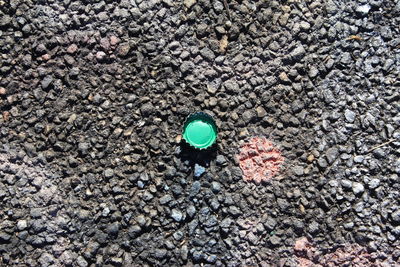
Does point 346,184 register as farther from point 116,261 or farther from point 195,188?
point 116,261

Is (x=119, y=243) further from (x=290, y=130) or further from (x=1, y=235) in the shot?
(x=290, y=130)

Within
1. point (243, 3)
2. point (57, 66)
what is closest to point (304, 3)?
point (243, 3)

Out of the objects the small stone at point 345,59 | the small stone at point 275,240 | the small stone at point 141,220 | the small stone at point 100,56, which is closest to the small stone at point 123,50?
the small stone at point 100,56

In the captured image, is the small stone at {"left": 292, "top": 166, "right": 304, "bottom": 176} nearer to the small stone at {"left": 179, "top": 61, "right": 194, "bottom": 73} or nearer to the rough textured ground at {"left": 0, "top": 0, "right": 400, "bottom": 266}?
the rough textured ground at {"left": 0, "top": 0, "right": 400, "bottom": 266}

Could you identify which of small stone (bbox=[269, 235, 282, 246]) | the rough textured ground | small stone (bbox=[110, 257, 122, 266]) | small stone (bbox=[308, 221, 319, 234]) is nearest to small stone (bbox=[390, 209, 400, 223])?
the rough textured ground

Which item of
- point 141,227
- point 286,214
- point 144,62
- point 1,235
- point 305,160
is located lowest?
point 1,235

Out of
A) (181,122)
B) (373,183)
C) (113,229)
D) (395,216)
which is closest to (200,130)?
(181,122)

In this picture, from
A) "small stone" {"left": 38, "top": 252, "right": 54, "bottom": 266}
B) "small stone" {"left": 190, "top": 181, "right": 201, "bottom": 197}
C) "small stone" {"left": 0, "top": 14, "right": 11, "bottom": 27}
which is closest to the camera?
"small stone" {"left": 38, "top": 252, "right": 54, "bottom": 266}

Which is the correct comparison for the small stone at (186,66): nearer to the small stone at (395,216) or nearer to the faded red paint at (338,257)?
the faded red paint at (338,257)
